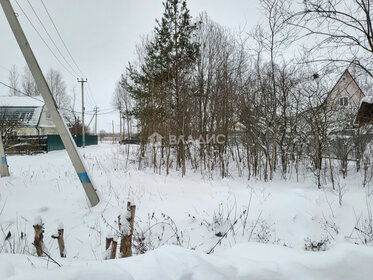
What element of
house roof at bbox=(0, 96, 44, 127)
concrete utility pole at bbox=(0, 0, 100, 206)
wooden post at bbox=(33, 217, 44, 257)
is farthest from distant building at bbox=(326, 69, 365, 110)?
house roof at bbox=(0, 96, 44, 127)

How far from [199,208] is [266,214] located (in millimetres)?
1392

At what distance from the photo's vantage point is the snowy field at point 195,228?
1.47 meters

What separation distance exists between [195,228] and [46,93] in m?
3.92

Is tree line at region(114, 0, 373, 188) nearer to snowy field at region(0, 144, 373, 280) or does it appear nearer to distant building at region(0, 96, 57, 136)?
snowy field at region(0, 144, 373, 280)

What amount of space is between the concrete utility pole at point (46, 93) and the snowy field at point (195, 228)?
1.79ft

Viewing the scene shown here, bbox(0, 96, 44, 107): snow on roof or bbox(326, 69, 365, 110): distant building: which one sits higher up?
bbox(0, 96, 44, 107): snow on roof

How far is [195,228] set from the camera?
3.54 meters

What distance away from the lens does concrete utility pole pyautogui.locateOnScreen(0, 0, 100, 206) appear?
3.64 metres

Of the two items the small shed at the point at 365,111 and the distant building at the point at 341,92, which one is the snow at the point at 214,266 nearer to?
the distant building at the point at 341,92

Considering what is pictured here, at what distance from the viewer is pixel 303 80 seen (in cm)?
673

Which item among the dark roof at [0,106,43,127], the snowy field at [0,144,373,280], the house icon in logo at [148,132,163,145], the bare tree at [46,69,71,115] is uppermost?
the bare tree at [46,69,71,115]

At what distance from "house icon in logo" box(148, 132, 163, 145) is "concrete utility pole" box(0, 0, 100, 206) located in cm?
487

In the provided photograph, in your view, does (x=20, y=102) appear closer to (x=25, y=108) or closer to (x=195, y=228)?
(x=25, y=108)

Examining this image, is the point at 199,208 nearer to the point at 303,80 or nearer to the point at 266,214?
the point at 266,214
